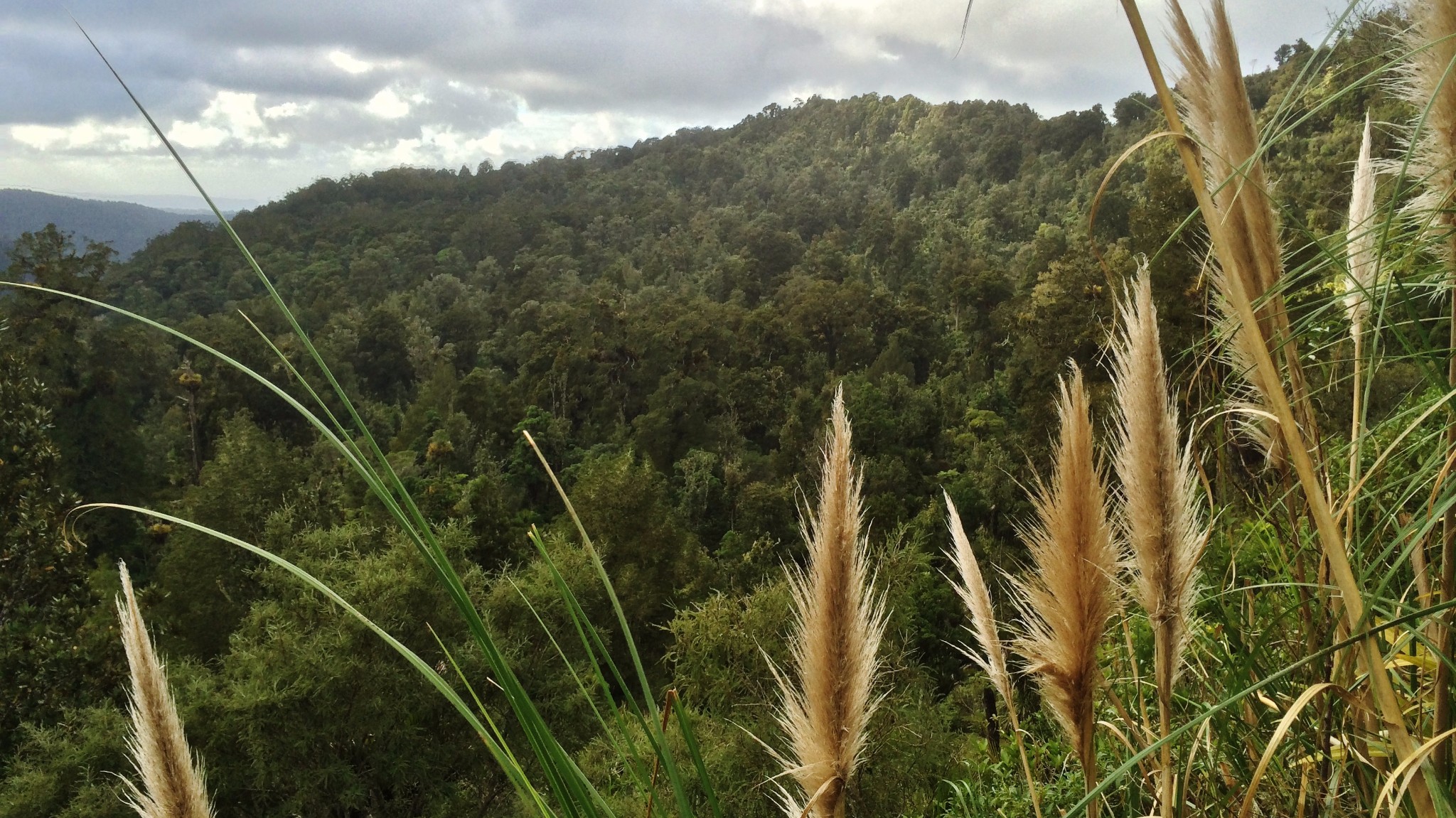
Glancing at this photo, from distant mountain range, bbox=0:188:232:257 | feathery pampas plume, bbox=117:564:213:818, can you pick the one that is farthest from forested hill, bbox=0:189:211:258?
feathery pampas plume, bbox=117:564:213:818

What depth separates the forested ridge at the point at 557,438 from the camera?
7.23 metres

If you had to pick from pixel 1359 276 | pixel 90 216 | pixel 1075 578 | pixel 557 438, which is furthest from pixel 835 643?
pixel 90 216

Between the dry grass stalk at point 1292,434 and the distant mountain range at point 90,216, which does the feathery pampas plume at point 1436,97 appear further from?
the distant mountain range at point 90,216

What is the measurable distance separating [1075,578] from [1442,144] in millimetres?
492

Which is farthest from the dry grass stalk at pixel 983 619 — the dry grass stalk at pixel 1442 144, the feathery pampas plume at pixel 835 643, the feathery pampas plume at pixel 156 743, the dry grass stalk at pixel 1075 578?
the feathery pampas plume at pixel 156 743

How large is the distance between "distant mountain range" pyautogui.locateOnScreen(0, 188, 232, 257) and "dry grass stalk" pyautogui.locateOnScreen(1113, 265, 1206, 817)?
66.6 metres

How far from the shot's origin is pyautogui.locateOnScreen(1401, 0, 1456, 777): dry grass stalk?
66cm

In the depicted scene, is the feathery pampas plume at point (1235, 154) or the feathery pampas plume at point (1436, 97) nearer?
the feathery pampas plume at point (1436, 97)

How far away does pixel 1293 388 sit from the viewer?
2.98 ft

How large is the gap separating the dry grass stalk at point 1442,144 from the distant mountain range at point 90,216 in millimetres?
66643

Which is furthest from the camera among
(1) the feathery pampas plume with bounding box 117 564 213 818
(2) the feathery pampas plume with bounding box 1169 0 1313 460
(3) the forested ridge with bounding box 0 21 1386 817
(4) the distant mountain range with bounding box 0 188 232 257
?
(4) the distant mountain range with bounding box 0 188 232 257

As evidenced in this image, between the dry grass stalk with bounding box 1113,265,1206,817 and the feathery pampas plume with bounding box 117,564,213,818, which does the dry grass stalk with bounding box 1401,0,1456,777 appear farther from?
the feathery pampas plume with bounding box 117,564,213,818

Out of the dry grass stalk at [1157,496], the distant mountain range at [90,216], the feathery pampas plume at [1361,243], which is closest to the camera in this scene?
the dry grass stalk at [1157,496]

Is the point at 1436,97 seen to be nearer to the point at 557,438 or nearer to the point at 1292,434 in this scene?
the point at 1292,434
